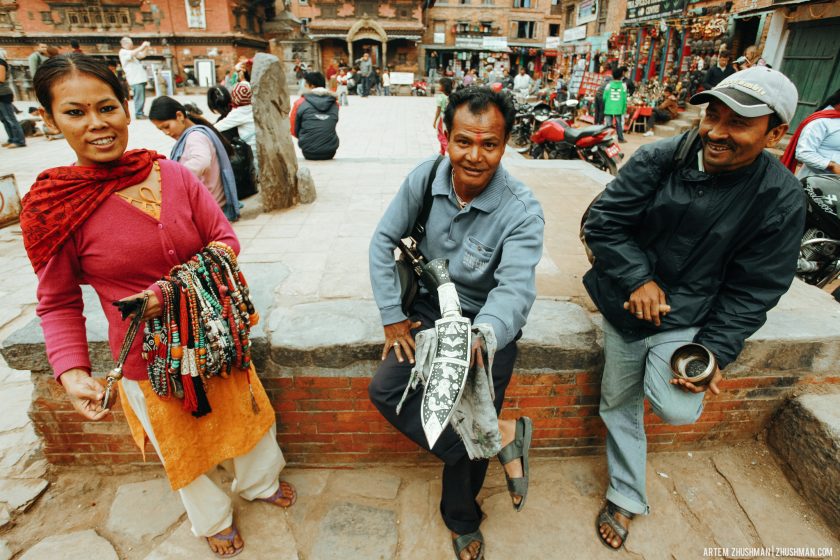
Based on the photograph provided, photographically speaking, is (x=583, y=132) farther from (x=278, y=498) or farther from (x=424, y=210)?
(x=278, y=498)

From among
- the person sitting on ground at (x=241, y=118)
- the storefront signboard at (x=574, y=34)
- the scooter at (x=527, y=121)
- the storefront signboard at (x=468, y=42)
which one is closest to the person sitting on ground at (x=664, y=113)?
the scooter at (x=527, y=121)

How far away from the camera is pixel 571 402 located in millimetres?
2383

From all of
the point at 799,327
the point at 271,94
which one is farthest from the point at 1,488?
the point at 799,327

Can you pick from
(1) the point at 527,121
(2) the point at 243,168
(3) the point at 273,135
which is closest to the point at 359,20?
(1) the point at 527,121

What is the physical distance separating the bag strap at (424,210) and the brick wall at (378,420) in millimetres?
750

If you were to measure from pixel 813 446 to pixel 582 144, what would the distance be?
622 centimetres

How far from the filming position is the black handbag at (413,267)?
1.93 metres

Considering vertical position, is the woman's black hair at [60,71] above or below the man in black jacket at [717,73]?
below

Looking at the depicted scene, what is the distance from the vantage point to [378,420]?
234cm

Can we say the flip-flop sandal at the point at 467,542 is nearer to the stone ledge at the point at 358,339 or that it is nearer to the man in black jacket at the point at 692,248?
the man in black jacket at the point at 692,248

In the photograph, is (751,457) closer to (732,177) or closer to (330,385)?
(732,177)

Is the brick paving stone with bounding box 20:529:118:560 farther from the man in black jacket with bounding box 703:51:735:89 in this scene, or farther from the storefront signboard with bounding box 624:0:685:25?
the storefront signboard with bounding box 624:0:685:25

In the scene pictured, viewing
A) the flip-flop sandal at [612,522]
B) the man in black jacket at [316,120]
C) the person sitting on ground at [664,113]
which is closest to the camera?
the flip-flop sandal at [612,522]

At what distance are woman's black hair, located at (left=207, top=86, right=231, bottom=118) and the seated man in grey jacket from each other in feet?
13.2
